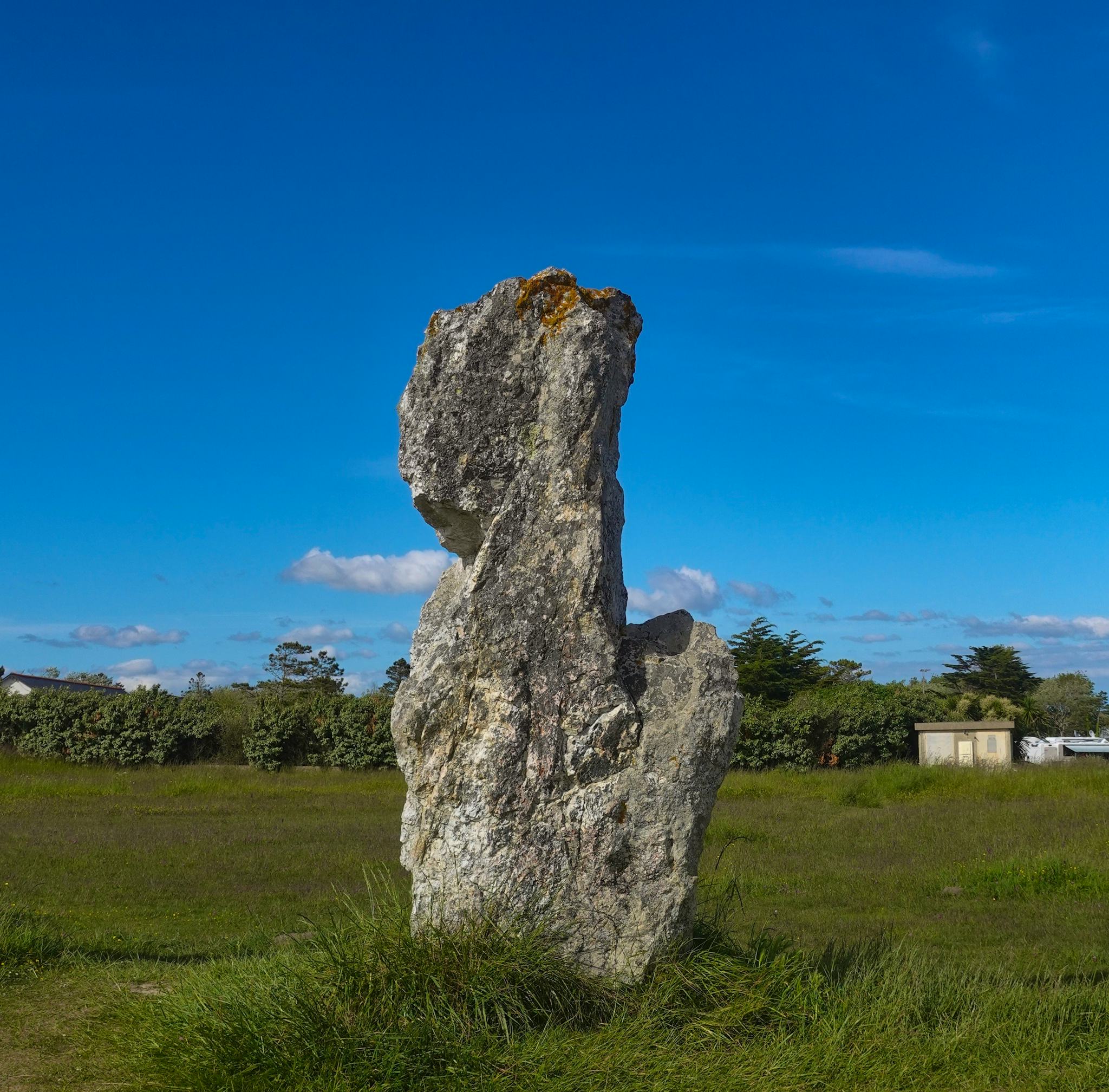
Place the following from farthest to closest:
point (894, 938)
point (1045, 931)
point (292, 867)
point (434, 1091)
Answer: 1. point (292, 867)
2. point (1045, 931)
3. point (894, 938)
4. point (434, 1091)

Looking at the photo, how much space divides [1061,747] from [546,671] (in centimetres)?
4250

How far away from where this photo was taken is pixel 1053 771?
22688 mm

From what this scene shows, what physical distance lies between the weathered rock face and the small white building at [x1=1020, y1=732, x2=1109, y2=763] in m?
35.1

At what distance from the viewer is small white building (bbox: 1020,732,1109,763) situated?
3941 cm

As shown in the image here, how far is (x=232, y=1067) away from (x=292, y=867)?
31.2 feet

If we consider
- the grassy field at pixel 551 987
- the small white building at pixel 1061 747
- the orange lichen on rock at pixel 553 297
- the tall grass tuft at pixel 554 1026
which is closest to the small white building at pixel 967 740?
the small white building at pixel 1061 747

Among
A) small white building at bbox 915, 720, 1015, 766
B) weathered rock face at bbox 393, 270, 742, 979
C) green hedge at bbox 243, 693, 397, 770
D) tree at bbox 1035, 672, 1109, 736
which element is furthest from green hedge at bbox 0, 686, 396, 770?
tree at bbox 1035, 672, 1109, 736

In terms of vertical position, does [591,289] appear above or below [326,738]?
above

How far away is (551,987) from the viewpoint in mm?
5969

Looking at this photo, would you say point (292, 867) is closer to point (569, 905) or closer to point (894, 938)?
point (894, 938)

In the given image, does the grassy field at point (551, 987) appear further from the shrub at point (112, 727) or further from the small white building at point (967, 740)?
the small white building at point (967, 740)

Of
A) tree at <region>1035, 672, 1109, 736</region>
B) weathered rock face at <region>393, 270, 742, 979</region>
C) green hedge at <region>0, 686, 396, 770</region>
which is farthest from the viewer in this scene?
tree at <region>1035, 672, 1109, 736</region>

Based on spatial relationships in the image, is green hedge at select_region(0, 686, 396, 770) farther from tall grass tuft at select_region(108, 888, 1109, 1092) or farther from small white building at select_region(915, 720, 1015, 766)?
tall grass tuft at select_region(108, 888, 1109, 1092)

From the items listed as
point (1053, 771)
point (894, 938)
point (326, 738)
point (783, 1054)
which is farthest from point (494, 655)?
point (326, 738)
